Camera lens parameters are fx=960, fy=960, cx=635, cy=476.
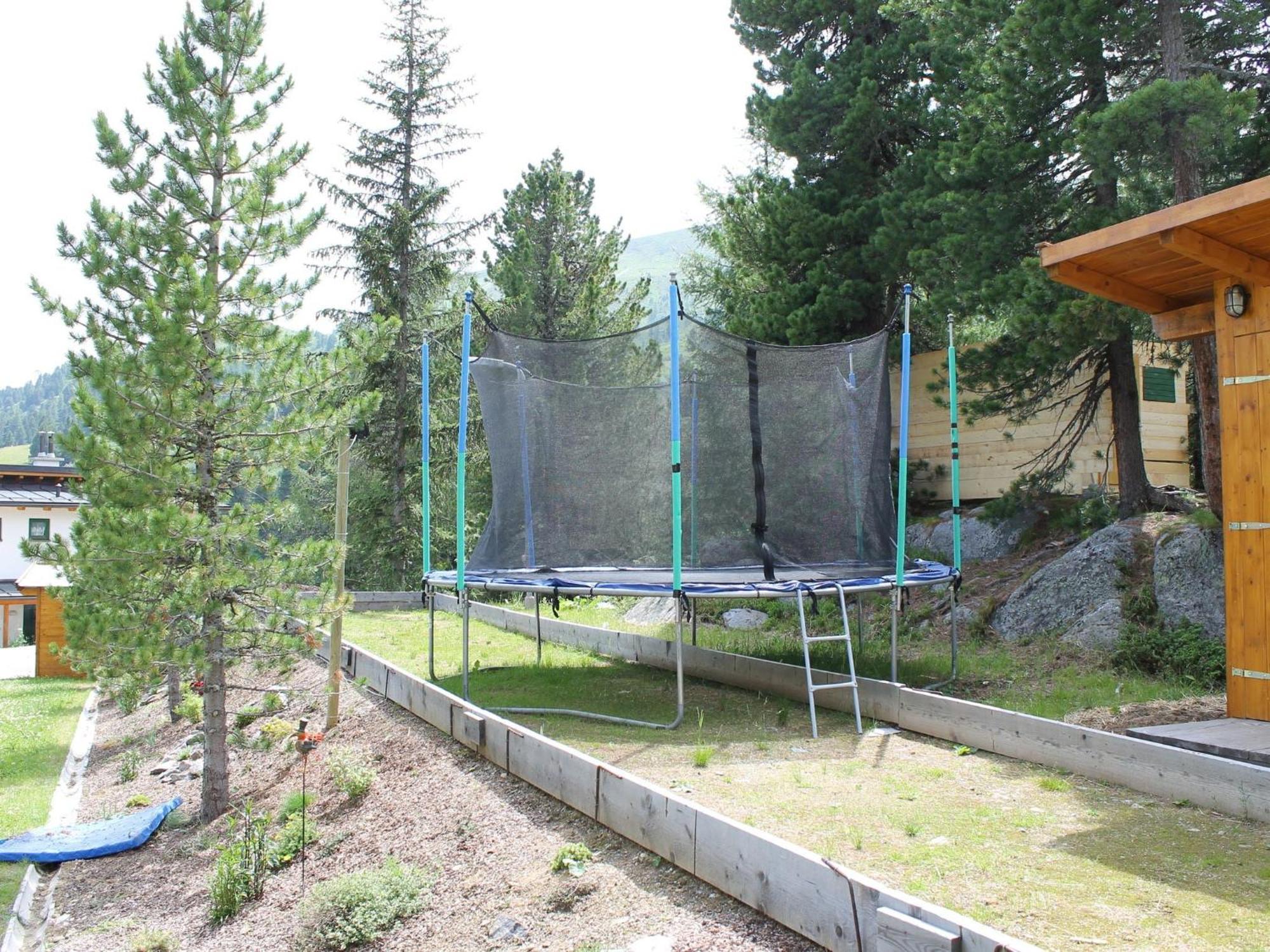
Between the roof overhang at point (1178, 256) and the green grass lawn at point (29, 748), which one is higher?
the roof overhang at point (1178, 256)

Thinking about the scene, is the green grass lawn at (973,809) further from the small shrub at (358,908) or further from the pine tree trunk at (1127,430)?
the pine tree trunk at (1127,430)

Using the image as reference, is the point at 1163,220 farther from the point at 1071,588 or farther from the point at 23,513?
the point at 23,513

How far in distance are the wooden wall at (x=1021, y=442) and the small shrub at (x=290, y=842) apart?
25.7ft

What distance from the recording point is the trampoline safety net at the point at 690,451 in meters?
7.66

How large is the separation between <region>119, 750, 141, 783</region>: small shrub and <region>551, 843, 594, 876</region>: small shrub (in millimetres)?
6237

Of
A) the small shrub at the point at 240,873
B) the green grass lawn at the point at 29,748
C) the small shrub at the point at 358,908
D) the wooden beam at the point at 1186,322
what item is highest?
the wooden beam at the point at 1186,322

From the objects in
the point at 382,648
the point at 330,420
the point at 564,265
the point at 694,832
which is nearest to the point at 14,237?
the point at 330,420

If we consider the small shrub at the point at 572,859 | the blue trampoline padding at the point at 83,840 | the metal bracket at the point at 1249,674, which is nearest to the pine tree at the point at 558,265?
the blue trampoline padding at the point at 83,840

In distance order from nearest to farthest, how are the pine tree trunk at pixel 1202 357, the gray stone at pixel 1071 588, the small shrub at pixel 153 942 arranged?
the small shrub at pixel 153 942, the pine tree trunk at pixel 1202 357, the gray stone at pixel 1071 588

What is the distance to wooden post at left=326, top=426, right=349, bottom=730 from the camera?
7.43m

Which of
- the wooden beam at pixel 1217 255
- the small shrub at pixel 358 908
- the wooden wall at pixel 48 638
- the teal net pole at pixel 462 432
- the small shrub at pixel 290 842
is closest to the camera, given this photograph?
the small shrub at pixel 358 908

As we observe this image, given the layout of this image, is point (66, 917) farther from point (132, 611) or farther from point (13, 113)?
point (13, 113)

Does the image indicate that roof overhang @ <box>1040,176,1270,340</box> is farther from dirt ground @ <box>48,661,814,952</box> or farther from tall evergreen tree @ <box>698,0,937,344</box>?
tall evergreen tree @ <box>698,0,937,344</box>

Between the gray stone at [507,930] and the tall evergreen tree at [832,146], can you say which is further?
the tall evergreen tree at [832,146]
